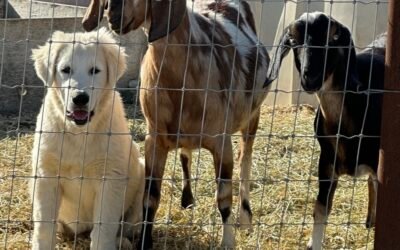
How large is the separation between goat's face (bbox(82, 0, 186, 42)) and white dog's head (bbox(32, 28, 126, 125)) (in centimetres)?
14

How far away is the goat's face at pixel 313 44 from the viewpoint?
491cm

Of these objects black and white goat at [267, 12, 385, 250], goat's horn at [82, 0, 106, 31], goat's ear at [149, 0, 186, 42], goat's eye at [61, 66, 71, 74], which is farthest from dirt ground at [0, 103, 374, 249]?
goat's horn at [82, 0, 106, 31]

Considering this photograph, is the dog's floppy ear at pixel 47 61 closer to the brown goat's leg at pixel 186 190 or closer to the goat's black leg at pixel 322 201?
the brown goat's leg at pixel 186 190

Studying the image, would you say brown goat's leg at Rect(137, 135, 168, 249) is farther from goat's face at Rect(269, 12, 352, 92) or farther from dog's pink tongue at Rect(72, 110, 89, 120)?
goat's face at Rect(269, 12, 352, 92)

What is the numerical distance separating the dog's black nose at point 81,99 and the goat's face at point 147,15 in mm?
408

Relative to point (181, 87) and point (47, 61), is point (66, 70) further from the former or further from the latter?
point (181, 87)

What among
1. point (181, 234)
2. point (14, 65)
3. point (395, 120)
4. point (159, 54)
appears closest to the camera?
point (395, 120)

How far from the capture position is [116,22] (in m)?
5.06

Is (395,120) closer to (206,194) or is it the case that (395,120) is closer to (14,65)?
(206,194)

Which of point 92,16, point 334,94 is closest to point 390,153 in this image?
point 334,94

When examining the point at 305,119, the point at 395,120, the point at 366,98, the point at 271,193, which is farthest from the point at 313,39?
the point at 305,119

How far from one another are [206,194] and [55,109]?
1.90 m

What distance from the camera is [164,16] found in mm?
5184

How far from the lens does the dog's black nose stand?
16.2ft
